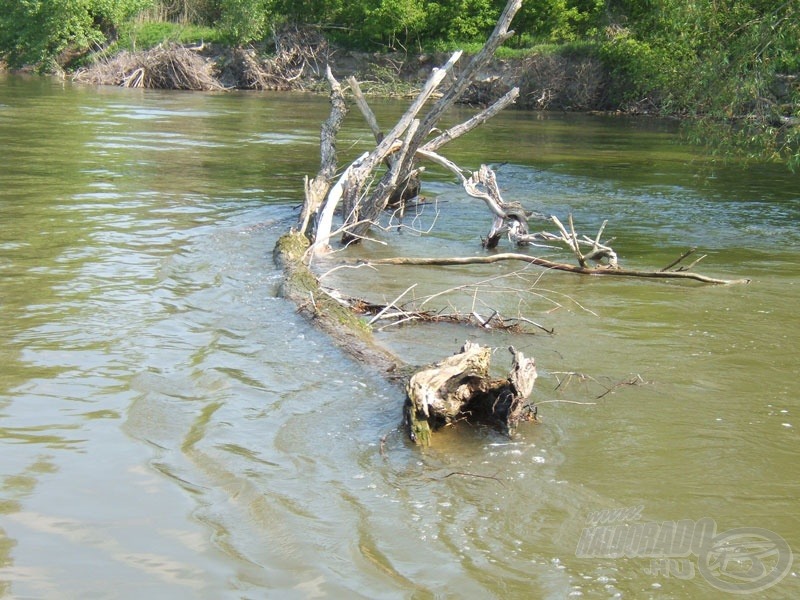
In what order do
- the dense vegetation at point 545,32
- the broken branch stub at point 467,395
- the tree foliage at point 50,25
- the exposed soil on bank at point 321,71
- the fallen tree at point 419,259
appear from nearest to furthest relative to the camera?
the broken branch stub at point 467,395, the fallen tree at point 419,259, the dense vegetation at point 545,32, the exposed soil on bank at point 321,71, the tree foliage at point 50,25

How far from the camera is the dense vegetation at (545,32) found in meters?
12.9

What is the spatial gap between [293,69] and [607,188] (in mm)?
31756

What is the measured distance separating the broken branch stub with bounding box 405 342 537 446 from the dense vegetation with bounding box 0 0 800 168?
7995mm

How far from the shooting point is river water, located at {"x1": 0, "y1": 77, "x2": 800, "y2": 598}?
432 centimetres

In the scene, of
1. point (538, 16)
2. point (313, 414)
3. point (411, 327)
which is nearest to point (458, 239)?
point (411, 327)

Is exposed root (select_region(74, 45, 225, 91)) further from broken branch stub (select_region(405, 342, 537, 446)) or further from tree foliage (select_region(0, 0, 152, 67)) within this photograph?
broken branch stub (select_region(405, 342, 537, 446))

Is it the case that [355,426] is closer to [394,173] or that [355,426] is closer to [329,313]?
[329,313]

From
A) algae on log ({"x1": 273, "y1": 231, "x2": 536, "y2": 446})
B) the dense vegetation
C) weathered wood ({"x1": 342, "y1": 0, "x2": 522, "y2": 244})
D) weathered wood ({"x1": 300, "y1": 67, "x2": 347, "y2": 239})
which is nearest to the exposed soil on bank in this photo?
the dense vegetation

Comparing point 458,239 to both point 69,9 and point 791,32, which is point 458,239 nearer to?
point 791,32

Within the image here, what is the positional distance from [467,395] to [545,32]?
39.7m

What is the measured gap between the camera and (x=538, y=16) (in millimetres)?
42781

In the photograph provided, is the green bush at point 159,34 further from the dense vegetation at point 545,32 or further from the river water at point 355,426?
the river water at point 355,426

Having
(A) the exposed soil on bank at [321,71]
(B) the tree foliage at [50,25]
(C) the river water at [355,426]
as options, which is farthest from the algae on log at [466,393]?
(B) the tree foliage at [50,25]

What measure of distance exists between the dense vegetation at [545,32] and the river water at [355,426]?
6.78 ft
